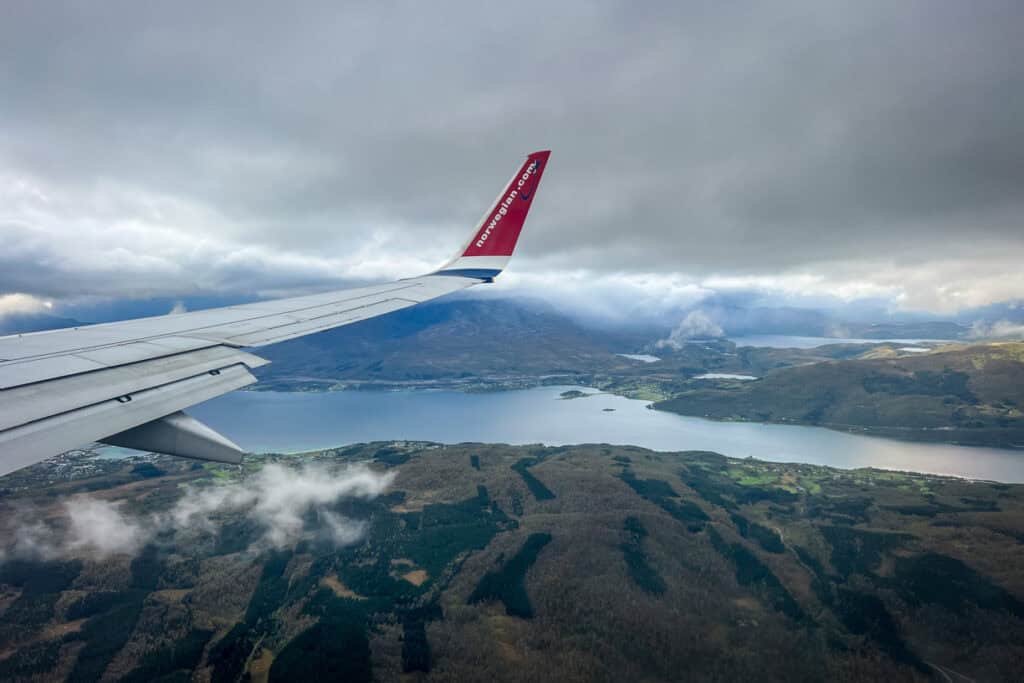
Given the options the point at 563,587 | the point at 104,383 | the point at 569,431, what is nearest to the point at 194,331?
the point at 104,383

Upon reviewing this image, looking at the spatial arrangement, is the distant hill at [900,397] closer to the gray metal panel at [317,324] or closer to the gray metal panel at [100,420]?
the gray metal panel at [317,324]

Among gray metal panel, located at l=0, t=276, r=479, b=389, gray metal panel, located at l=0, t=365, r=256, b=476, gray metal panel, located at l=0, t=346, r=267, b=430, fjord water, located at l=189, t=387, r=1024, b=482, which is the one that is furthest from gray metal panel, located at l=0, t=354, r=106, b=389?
fjord water, located at l=189, t=387, r=1024, b=482

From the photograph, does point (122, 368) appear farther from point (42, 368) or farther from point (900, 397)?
point (900, 397)

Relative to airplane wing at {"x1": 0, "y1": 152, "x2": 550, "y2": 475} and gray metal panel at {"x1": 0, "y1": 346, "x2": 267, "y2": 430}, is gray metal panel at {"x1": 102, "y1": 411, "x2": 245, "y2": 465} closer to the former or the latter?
airplane wing at {"x1": 0, "y1": 152, "x2": 550, "y2": 475}

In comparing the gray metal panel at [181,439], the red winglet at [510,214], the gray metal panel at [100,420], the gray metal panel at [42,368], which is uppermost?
the red winglet at [510,214]

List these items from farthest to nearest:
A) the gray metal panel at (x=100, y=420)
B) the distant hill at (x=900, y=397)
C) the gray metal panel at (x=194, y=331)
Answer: the distant hill at (x=900, y=397)
the gray metal panel at (x=194, y=331)
the gray metal panel at (x=100, y=420)

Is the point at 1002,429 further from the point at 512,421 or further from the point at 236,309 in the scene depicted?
the point at 236,309

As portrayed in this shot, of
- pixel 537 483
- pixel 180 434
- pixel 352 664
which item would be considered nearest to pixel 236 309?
pixel 180 434

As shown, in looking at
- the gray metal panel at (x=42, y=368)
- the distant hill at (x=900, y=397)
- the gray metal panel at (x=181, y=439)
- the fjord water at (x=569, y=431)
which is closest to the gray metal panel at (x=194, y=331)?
the gray metal panel at (x=42, y=368)
